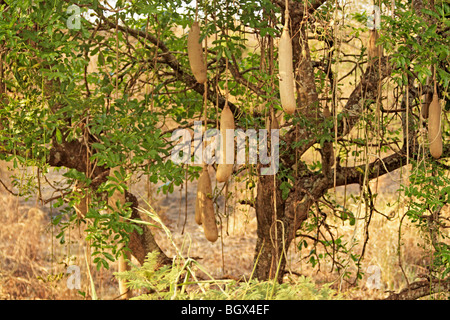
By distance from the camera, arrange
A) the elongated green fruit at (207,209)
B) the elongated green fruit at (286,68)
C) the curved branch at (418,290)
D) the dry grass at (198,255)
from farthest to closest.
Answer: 1. the dry grass at (198,255)
2. the curved branch at (418,290)
3. the elongated green fruit at (207,209)
4. the elongated green fruit at (286,68)

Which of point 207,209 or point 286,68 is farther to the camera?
point 207,209

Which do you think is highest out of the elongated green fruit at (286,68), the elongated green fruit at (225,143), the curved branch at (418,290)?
the elongated green fruit at (286,68)

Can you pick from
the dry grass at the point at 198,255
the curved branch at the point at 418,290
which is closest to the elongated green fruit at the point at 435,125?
the curved branch at the point at 418,290

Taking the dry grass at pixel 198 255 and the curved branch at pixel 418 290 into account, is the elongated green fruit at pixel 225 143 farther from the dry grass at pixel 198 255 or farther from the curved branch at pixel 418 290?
the dry grass at pixel 198 255

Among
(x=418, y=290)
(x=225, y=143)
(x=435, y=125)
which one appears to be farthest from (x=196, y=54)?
(x=418, y=290)

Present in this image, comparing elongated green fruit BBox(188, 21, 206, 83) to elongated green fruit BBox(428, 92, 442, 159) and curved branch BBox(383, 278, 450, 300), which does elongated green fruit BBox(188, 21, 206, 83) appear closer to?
elongated green fruit BBox(428, 92, 442, 159)

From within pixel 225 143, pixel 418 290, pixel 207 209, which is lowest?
pixel 418 290

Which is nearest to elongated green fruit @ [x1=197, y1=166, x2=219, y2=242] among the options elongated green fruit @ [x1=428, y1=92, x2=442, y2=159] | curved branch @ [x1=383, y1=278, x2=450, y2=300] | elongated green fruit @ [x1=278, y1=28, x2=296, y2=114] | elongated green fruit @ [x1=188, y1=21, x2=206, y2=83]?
elongated green fruit @ [x1=188, y1=21, x2=206, y2=83]

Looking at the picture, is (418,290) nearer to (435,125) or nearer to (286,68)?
(435,125)

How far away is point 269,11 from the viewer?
203 cm

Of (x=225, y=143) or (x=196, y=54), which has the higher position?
(x=196, y=54)

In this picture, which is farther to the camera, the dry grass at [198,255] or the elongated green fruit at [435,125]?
the dry grass at [198,255]
